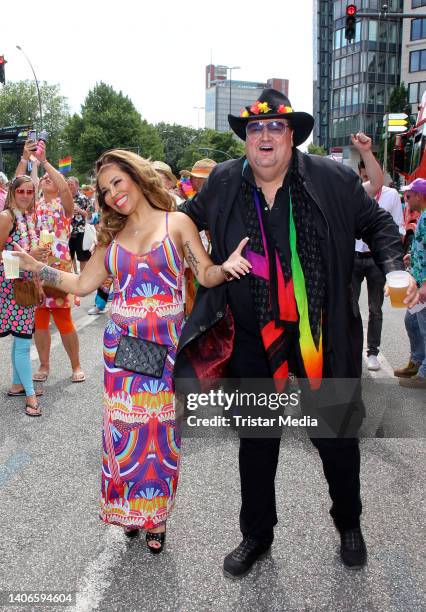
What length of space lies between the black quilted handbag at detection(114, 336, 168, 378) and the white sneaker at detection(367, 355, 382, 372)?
3.87 m

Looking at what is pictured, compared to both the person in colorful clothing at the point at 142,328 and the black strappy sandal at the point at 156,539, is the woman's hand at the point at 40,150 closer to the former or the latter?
the person in colorful clothing at the point at 142,328

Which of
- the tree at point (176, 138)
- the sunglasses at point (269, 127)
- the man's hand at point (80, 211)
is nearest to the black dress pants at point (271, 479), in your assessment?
the sunglasses at point (269, 127)

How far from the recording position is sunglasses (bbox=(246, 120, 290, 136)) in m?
2.60

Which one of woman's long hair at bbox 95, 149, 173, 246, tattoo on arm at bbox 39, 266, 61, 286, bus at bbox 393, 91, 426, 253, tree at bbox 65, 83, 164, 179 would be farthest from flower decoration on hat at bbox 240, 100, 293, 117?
tree at bbox 65, 83, 164, 179

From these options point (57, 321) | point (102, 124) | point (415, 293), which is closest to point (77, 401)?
point (57, 321)

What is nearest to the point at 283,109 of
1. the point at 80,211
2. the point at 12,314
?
the point at 12,314

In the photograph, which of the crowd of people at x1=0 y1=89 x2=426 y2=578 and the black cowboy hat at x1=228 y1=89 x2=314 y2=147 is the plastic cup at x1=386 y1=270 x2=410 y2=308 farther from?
the black cowboy hat at x1=228 y1=89 x2=314 y2=147

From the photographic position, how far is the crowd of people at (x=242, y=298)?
258 cm

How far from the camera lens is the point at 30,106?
84.4 metres

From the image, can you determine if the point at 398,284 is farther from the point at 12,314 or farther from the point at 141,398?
the point at 12,314

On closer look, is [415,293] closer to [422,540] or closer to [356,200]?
[356,200]

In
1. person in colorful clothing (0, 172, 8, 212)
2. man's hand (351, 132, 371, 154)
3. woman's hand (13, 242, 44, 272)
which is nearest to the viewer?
woman's hand (13, 242, 44, 272)

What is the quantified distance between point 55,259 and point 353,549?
404cm

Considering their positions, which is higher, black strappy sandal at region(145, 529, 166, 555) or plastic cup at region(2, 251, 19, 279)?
plastic cup at region(2, 251, 19, 279)
